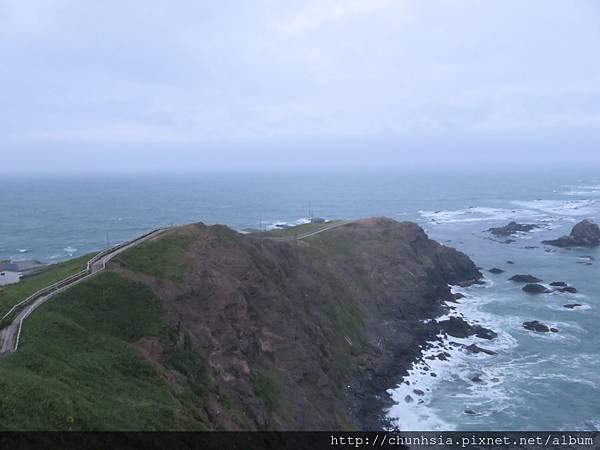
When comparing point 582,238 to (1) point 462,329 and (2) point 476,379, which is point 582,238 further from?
(2) point 476,379

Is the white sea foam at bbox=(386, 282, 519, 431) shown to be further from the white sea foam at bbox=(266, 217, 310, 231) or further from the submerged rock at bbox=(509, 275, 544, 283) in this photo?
the white sea foam at bbox=(266, 217, 310, 231)

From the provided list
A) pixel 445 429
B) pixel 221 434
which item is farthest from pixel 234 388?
pixel 445 429

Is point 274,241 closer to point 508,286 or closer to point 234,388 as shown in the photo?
point 234,388

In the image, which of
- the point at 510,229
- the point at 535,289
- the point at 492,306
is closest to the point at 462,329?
the point at 492,306

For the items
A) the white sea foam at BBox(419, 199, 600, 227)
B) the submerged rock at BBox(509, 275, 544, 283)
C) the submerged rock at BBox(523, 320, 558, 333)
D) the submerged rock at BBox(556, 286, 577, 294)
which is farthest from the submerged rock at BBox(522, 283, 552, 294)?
the white sea foam at BBox(419, 199, 600, 227)

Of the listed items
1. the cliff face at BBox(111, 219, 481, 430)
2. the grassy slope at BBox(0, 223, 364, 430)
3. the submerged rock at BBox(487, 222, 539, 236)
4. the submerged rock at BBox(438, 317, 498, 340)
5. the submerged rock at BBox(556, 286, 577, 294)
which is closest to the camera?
Answer: the grassy slope at BBox(0, 223, 364, 430)

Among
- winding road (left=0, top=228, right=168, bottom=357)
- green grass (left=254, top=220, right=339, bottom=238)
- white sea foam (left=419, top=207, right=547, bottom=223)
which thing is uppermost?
winding road (left=0, top=228, right=168, bottom=357)
